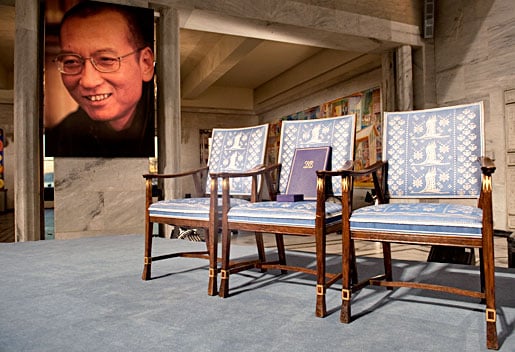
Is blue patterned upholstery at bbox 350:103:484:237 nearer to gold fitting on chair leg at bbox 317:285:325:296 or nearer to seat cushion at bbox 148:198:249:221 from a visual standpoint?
gold fitting on chair leg at bbox 317:285:325:296

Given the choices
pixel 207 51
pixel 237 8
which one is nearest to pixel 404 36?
pixel 237 8

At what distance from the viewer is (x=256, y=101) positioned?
45.0 feet

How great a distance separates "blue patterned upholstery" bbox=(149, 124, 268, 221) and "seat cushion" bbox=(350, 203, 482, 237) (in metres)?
0.95

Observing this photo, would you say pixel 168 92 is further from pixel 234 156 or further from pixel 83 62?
pixel 234 156

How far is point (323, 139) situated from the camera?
105 inches

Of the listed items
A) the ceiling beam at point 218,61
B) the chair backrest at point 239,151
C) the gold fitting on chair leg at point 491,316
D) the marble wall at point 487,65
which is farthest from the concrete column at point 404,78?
the gold fitting on chair leg at point 491,316

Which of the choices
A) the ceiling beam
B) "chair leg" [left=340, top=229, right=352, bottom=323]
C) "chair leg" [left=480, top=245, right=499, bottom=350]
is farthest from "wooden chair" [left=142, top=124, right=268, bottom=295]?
the ceiling beam

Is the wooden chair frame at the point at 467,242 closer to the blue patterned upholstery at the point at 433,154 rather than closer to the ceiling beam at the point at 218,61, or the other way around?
the blue patterned upholstery at the point at 433,154

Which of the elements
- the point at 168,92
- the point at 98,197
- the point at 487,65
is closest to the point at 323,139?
the point at 168,92

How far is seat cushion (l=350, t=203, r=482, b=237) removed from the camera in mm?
1692

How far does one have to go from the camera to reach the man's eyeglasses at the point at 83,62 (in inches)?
183

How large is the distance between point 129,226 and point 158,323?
3329 millimetres

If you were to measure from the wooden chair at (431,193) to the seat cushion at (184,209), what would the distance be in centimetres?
85

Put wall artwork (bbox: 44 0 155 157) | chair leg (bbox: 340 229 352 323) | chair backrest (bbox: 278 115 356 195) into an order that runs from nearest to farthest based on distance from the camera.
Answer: chair leg (bbox: 340 229 352 323), chair backrest (bbox: 278 115 356 195), wall artwork (bbox: 44 0 155 157)
